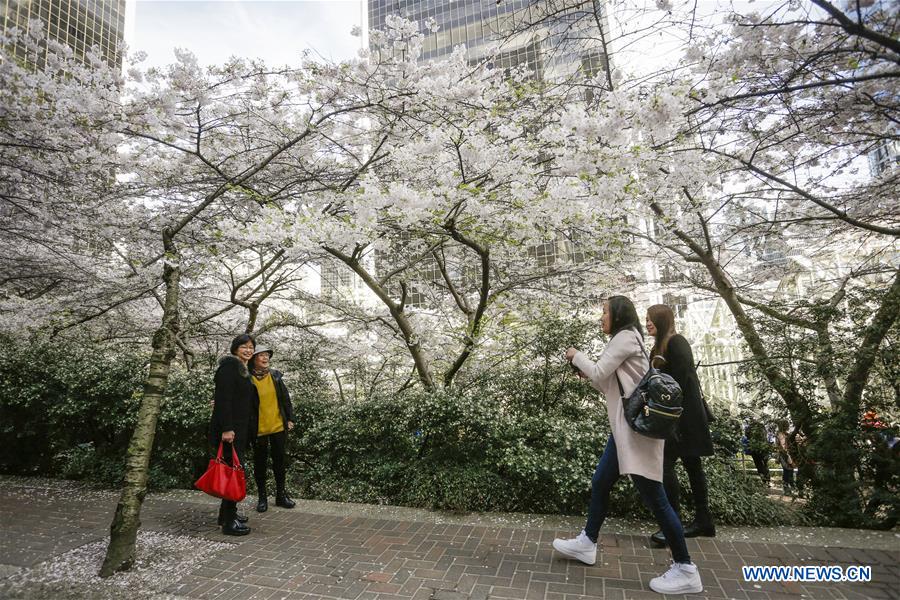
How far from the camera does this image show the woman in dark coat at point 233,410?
12.6 ft

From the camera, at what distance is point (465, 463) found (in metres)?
4.86

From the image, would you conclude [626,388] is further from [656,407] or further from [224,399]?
[224,399]

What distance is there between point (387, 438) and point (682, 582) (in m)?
3.34

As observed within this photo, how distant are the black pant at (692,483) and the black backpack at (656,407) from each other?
70 cm

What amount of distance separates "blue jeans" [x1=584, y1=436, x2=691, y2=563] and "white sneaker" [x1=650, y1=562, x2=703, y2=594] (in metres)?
0.05

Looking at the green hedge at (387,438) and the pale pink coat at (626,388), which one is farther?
the green hedge at (387,438)

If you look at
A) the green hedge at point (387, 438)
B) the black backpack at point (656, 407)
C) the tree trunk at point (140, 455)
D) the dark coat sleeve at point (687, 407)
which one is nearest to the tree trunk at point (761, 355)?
the green hedge at point (387, 438)

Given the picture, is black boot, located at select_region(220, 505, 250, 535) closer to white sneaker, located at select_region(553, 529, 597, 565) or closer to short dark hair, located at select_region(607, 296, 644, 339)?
white sneaker, located at select_region(553, 529, 597, 565)

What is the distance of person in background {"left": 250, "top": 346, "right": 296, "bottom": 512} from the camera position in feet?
14.1

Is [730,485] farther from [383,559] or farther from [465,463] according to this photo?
[383,559]

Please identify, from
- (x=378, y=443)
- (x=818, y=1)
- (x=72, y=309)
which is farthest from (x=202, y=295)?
(x=818, y=1)

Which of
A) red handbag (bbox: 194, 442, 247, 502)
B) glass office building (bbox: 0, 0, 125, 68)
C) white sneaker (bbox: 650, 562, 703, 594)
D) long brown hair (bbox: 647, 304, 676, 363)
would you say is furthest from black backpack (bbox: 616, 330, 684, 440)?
glass office building (bbox: 0, 0, 125, 68)

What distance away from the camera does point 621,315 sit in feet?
9.95

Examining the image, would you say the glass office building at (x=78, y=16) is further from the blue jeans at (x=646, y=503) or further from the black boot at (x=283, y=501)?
the blue jeans at (x=646, y=503)
